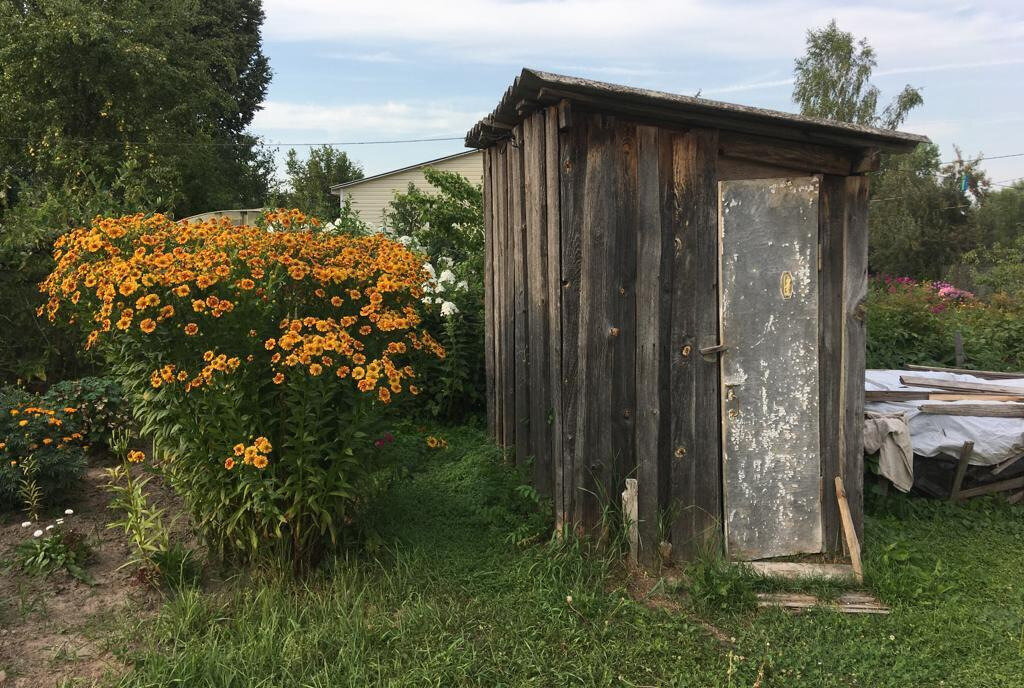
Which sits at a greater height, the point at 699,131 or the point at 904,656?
the point at 699,131

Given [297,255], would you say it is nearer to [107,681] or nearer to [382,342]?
[382,342]

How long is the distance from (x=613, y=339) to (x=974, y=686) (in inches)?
90.9

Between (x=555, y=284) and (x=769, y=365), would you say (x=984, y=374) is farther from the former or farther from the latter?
(x=555, y=284)

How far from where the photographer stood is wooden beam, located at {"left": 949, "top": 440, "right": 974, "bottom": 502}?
18.0 ft

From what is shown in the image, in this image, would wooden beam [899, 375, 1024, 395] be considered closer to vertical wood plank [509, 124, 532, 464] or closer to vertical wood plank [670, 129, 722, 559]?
vertical wood plank [670, 129, 722, 559]

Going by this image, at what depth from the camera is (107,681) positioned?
10.7ft

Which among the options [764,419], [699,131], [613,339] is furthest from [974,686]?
[699,131]

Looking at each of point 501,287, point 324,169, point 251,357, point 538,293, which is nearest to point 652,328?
point 538,293

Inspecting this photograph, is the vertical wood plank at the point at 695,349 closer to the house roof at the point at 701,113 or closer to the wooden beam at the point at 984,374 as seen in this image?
the house roof at the point at 701,113

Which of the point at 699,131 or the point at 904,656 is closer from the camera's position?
the point at 904,656

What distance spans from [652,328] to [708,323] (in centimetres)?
33

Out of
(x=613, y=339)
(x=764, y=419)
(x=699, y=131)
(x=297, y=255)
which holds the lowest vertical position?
(x=764, y=419)

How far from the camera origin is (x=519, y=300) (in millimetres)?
5699

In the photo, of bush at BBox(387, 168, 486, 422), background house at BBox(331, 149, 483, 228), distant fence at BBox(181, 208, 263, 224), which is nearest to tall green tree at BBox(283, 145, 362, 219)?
background house at BBox(331, 149, 483, 228)
